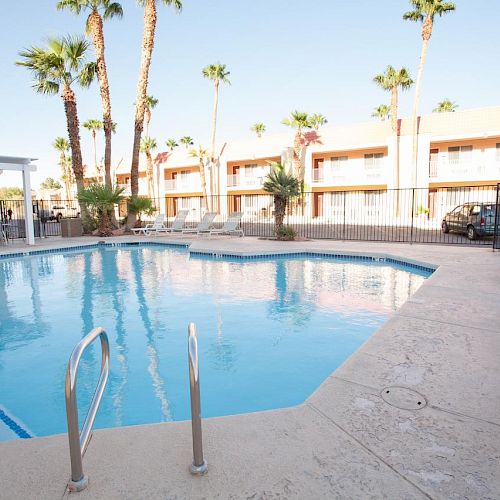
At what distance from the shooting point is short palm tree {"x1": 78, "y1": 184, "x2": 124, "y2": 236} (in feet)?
61.8

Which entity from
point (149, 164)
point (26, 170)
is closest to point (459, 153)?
point (26, 170)

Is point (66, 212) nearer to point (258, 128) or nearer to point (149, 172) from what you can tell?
point (149, 172)

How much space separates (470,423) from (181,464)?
1887mm

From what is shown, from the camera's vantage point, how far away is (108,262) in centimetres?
1315

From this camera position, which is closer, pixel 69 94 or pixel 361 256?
pixel 361 256

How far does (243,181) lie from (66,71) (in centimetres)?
1779

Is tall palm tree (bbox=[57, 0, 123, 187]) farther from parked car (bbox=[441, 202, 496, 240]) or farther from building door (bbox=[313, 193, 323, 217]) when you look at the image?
building door (bbox=[313, 193, 323, 217])

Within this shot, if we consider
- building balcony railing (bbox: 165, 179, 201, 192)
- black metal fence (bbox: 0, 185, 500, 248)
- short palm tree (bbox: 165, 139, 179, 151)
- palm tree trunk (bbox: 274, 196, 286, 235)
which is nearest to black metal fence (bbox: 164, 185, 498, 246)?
black metal fence (bbox: 0, 185, 500, 248)

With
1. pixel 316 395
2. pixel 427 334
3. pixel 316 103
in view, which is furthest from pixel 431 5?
pixel 316 395

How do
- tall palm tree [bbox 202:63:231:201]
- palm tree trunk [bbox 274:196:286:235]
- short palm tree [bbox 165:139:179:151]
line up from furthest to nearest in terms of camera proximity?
short palm tree [bbox 165:139:179:151] < tall palm tree [bbox 202:63:231:201] < palm tree trunk [bbox 274:196:286:235]

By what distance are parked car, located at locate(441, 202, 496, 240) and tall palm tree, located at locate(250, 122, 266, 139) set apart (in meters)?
30.3

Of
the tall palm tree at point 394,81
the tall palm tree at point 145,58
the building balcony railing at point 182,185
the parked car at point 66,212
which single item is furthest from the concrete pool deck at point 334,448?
the building balcony railing at point 182,185

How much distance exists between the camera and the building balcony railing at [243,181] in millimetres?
34000

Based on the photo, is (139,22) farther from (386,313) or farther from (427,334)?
(427,334)
